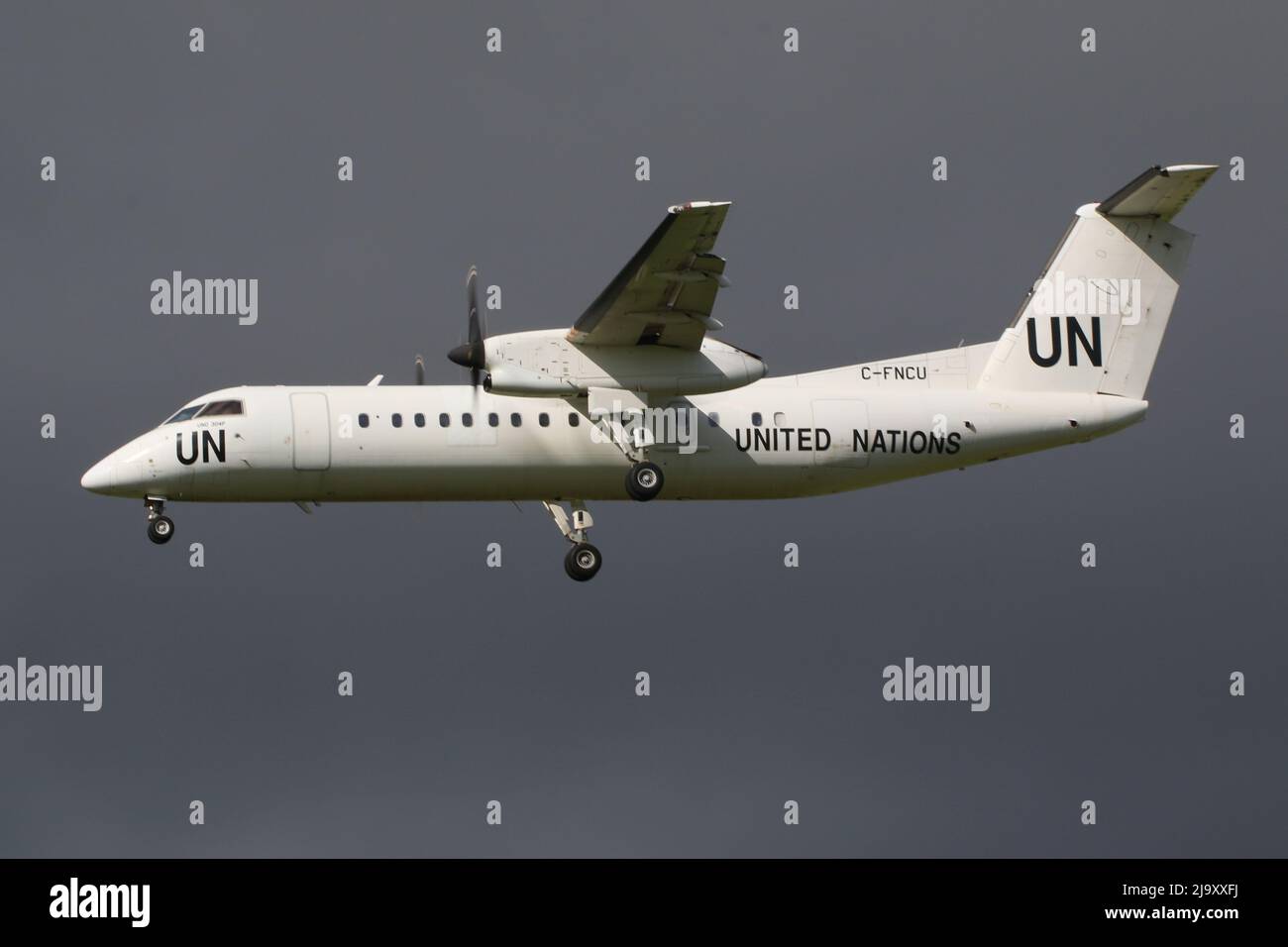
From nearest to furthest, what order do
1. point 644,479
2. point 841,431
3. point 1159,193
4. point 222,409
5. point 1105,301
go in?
point 222,409 → point 644,479 → point 841,431 → point 1159,193 → point 1105,301

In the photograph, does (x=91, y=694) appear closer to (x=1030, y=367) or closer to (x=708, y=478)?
(x=708, y=478)

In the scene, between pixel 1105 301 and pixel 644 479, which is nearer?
pixel 644 479

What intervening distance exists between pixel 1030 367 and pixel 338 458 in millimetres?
10126

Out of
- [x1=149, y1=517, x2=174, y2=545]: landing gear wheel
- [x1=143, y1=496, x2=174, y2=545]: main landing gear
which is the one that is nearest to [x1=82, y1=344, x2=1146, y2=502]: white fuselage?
[x1=143, y1=496, x2=174, y2=545]: main landing gear

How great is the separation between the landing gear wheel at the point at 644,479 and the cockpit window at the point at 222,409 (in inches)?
218

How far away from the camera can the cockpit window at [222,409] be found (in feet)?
109

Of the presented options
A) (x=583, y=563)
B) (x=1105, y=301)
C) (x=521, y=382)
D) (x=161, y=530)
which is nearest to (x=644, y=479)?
(x=583, y=563)

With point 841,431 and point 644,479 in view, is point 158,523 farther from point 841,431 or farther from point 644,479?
point 841,431

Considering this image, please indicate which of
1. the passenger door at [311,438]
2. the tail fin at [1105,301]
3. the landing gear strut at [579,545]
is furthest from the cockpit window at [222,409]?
the tail fin at [1105,301]

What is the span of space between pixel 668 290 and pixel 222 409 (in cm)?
651

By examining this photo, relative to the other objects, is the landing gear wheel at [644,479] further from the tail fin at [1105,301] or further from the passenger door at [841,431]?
the tail fin at [1105,301]

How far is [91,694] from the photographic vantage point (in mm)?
35281

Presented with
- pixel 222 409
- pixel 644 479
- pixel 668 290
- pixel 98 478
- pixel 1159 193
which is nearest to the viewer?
pixel 668 290

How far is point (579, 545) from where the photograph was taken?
1348 inches
